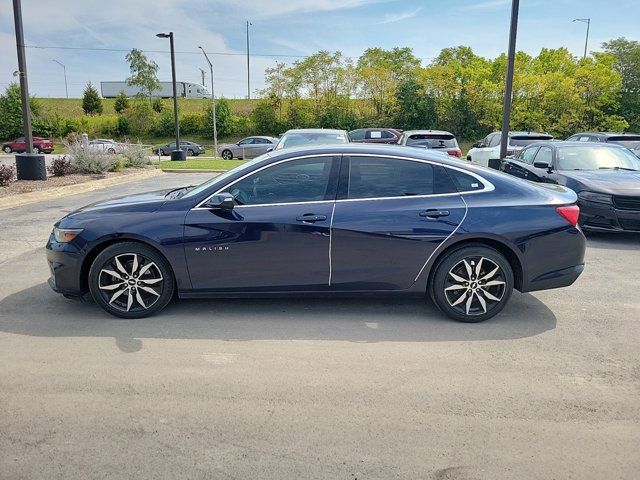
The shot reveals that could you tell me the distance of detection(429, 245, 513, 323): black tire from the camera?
464 cm

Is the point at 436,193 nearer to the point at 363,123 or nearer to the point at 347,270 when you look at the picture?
the point at 347,270

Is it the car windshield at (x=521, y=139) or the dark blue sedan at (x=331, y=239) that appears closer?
the dark blue sedan at (x=331, y=239)

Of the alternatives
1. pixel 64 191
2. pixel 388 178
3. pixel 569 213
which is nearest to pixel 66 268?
pixel 388 178

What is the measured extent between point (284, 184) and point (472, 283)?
74.8 inches

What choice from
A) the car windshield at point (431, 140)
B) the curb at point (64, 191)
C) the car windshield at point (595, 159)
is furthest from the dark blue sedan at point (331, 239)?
the car windshield at point (431, 140)

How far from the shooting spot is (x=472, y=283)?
15.3ft

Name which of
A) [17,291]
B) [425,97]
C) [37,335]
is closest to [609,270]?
[37,335]

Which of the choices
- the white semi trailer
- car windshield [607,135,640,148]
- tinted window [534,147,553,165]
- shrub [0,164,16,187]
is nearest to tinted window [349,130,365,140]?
car windshield [607,135,640,148]

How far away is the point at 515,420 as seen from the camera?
3172mm

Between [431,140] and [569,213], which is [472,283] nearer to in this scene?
[569,213]

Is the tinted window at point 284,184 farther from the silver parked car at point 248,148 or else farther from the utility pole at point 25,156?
the silver parked car at point 248,148

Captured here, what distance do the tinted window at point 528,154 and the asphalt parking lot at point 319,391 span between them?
5.57 meters

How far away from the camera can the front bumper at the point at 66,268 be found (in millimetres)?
4672

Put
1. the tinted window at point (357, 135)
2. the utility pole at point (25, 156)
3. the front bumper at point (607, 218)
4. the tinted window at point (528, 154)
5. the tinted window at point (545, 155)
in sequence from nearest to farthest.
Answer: the front bumper at point (607, 218), the tinted window at point (545, 155), the tinted window at point (528, 154), the utility pole at point (25, 156), the tinted window at point (357, 135)
